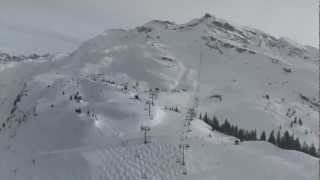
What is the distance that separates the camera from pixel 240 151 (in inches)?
3159

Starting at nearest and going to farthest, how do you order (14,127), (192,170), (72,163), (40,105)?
(192,170), (72,163), (14,127), (40,105)

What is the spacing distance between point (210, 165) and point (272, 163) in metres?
9.80

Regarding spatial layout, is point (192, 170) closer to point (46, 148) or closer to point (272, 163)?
point (272, 163)

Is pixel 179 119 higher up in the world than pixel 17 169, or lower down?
higher up

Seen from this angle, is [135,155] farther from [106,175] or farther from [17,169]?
[17,169]

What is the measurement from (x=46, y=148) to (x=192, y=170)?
128 feet

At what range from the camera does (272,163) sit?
73312 mm

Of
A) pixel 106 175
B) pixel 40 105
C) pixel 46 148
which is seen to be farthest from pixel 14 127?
pixel 106 175

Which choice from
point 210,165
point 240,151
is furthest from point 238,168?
point 240,151

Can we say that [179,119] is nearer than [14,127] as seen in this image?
Yes

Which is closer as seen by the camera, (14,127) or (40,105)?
(14,127)

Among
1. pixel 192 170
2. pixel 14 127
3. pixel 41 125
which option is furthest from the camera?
pixel 14 127

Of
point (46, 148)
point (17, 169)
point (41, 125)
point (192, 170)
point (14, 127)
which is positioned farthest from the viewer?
point (14, 127)

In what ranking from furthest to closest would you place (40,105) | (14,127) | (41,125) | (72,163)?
(40,105) → (14,127) → (41,125) → (72,163)
